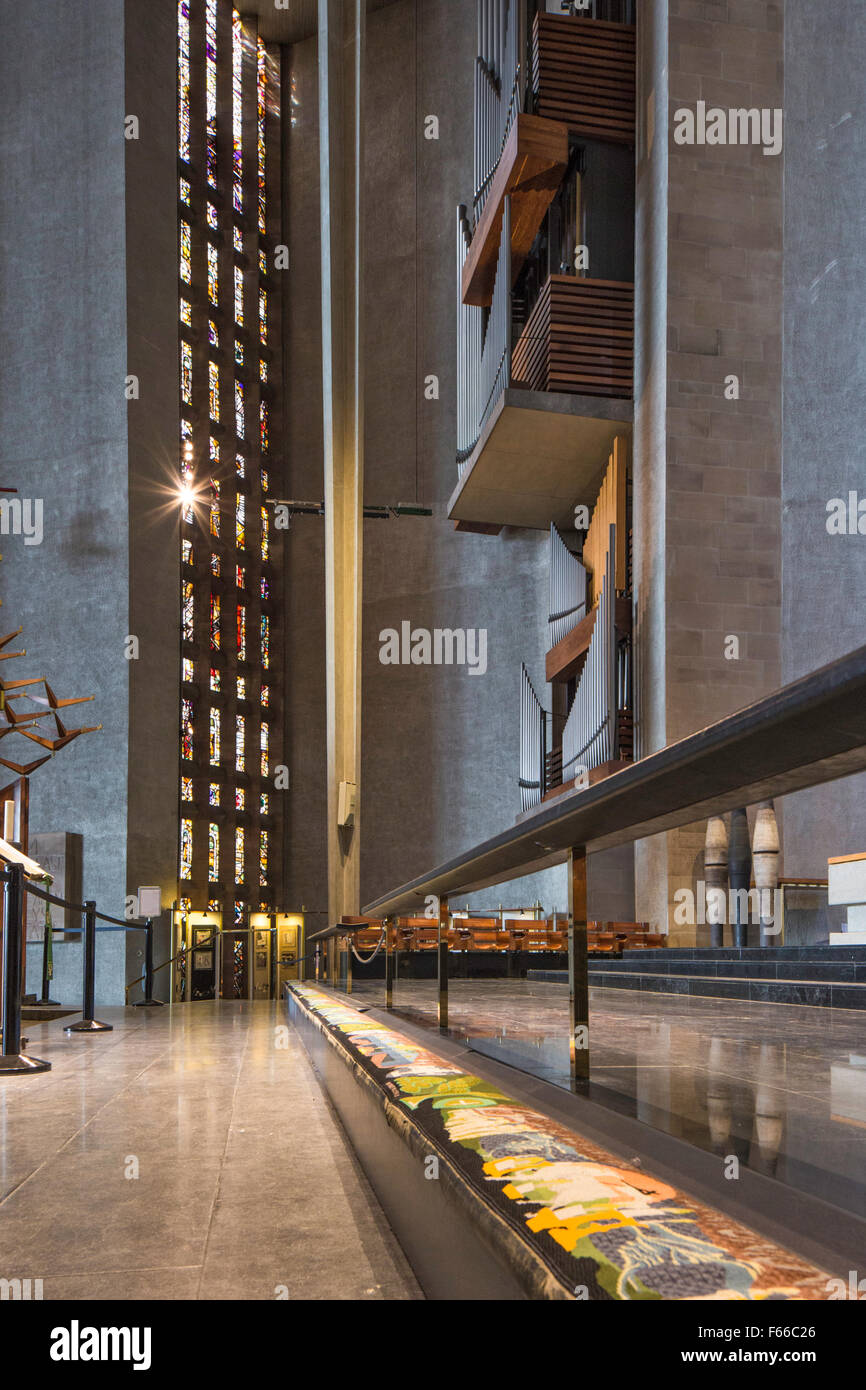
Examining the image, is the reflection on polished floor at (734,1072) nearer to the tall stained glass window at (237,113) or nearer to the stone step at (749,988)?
the stone step at (749,988)

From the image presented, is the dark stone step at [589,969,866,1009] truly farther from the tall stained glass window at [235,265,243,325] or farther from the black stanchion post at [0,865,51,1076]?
the tall stained glass window at [235,265,243,325]

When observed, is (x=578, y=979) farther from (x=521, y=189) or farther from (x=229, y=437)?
(x=229, y=437)

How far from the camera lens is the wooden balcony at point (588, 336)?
1202 cm

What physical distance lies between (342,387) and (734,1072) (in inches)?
594

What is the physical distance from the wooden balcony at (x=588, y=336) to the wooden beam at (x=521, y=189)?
1.16 meters

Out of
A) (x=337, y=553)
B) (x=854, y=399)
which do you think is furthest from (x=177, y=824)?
(x=854, y=399)

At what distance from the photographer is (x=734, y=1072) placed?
2.48 meters

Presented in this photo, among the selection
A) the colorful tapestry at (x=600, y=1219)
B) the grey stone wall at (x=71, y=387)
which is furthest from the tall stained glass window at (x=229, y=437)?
the colorful tapestry at (x=600, y=1219)

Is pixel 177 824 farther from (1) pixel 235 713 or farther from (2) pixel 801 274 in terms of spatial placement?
(2) pixel 801 274

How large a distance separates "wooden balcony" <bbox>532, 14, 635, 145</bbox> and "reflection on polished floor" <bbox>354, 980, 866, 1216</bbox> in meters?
10.3

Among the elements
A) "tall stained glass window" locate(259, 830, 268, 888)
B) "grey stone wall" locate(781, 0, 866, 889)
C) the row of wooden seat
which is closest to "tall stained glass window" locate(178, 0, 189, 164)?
"tall stained glass window" locate(259, 830, 268, 888)

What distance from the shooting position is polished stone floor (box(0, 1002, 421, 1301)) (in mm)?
1721

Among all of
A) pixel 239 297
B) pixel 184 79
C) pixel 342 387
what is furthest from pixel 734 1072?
pixel 184 79

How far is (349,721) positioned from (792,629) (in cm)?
743
